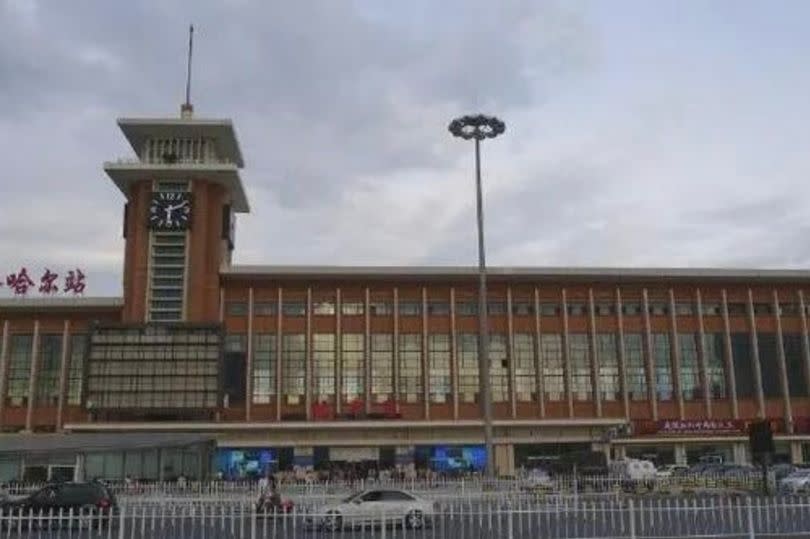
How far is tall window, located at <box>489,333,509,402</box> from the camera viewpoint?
261 ft

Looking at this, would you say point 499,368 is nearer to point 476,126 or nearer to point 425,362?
point 425,362

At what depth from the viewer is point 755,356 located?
8250 centimetres

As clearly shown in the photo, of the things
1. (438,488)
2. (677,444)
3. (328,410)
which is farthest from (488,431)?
(677,444)

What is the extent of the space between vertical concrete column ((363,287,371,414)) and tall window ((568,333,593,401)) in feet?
57.3

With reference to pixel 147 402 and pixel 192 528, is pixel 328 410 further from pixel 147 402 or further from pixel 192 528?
pixel 192 528

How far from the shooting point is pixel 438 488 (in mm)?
40656

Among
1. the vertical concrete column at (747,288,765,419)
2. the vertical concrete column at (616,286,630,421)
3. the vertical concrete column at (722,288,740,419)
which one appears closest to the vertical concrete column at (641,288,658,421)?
the vertical concrete column at (616,286,630,421)

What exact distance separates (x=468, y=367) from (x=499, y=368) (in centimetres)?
267

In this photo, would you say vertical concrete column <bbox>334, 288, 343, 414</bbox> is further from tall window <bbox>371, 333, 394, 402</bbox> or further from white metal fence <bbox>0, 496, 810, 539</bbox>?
white metal fence <bbox>0, 496, 810, 539</bbox>

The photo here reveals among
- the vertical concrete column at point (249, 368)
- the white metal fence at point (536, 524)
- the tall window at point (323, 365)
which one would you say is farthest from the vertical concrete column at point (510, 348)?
the white metal fence at point (536, 524)

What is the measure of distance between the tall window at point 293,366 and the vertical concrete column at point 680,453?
→ 105ft

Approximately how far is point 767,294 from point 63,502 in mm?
69618

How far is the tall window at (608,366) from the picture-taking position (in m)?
80.8

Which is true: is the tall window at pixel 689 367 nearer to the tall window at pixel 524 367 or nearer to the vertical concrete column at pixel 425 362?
the tall window at pixel 524 367
